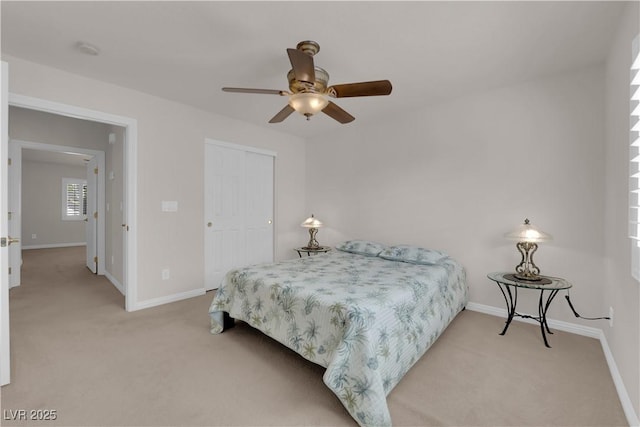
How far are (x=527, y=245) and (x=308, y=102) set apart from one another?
234cm

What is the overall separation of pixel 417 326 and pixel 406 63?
2125 millimetres

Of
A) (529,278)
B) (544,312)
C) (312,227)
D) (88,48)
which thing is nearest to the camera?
(88,48)

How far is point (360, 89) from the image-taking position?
2.07 metres

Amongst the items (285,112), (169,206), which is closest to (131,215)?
(169,206)

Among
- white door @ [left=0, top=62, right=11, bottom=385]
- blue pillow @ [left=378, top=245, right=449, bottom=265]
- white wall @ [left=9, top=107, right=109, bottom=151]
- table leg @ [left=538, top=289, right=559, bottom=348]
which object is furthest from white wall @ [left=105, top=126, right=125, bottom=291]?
table leg @ [left=538, top=289, right=559, bottom=348]

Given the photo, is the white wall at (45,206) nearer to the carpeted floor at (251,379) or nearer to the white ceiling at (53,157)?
the white ceiling at (53,157)

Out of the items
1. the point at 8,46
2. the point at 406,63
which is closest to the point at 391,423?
the point at 406,63

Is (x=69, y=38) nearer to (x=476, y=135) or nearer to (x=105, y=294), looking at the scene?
(x=105, y=294)

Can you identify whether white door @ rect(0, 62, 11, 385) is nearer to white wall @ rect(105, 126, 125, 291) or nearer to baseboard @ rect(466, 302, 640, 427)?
white wall @ rect(105, 126, 125, 291)

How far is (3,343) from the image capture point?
1752 mm

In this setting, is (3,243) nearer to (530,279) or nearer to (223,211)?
(223,211)

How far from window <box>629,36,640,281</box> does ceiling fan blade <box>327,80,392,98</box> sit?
1254 mm

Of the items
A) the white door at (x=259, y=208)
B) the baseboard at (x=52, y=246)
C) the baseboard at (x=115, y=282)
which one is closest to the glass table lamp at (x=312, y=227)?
the white door at (x=259, y=208)

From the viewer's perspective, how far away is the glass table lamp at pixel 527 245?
2516mm
